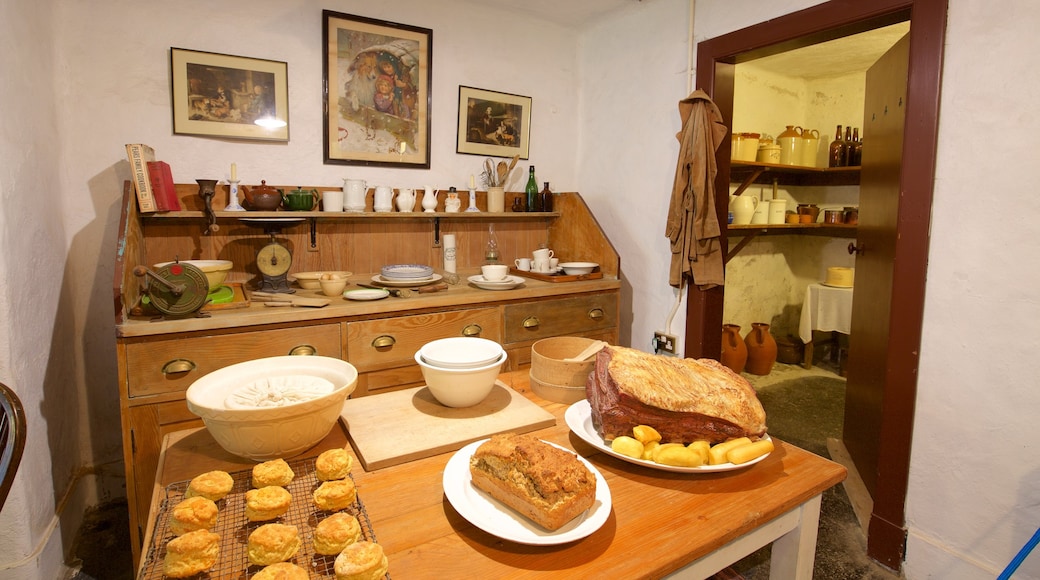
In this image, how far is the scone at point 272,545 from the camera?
2.31ft

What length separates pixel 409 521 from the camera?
2.76ft

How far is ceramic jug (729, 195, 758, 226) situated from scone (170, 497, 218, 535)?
3.86 metres

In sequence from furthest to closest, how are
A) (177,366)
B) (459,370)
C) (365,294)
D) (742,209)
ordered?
(742,209)
(365,294)
(177,366)
(459,370)

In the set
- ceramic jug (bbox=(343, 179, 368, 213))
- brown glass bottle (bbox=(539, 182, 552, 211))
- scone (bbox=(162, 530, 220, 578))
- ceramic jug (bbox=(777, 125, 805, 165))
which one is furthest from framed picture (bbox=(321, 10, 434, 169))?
ceramic jug (bbox=(777, 125, 805, 165))

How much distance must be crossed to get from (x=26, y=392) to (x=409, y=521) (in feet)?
5.76

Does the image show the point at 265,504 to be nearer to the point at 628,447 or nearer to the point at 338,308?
the point at 628,447

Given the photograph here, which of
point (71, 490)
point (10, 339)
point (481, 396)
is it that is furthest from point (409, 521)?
point (71, 490)

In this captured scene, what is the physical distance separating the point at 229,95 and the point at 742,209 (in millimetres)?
3366

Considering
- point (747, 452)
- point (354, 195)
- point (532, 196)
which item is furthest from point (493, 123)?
point (747, 452)

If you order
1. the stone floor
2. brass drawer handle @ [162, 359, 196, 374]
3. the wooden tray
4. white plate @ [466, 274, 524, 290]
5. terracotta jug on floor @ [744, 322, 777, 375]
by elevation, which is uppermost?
the wooden tray

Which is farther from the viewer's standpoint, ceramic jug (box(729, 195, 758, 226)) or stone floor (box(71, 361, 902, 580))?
ceramic jug (box(729, 195, 758, 226))

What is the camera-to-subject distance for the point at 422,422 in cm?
117

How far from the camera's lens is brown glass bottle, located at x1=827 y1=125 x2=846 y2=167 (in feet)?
14.5

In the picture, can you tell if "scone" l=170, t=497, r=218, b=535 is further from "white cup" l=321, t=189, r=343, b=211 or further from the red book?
"white cup" l=321, t=189, r=343, b=211
